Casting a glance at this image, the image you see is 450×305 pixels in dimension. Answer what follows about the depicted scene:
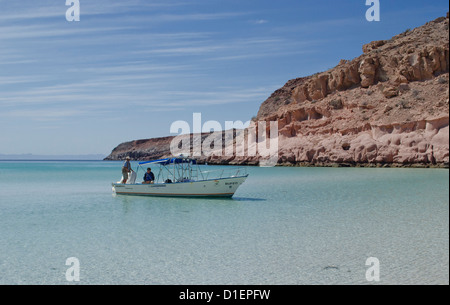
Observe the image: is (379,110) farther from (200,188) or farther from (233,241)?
(233,241)

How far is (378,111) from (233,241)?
4438 cm

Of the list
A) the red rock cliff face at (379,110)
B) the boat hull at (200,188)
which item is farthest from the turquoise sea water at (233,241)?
the red rock cliff face at (379,110)

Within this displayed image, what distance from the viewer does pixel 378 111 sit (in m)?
51.1

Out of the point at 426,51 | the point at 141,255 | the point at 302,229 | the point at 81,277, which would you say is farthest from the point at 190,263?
the point at 426,51

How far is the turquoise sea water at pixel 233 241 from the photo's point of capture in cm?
822

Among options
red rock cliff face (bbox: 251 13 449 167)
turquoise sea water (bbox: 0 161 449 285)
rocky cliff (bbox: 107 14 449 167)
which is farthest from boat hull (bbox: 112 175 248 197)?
red rock cliff face (bbox: 251 13 449 167)

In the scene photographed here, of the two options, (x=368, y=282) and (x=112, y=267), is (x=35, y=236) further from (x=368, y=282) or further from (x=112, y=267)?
(x=368, y=282)

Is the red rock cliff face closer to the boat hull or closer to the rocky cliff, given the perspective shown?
the rocky cliff

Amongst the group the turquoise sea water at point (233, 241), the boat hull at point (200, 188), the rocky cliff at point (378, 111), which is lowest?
the turquoise sea water at point (233, 241)

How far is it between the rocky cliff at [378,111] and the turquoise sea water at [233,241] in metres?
25.6

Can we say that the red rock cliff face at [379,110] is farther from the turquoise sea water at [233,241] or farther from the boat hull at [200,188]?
the boat hull at [200,188]

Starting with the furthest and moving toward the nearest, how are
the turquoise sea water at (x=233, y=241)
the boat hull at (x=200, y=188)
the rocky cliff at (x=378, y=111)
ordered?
1. the rocky cliff at (x=378, y=111)
2. the boat hull at (x=200, y=188)
3. the turquoise sea water at (x=233, y=241)

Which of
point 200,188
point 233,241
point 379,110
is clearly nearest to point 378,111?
point 379,110

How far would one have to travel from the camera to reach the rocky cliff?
4338cm
